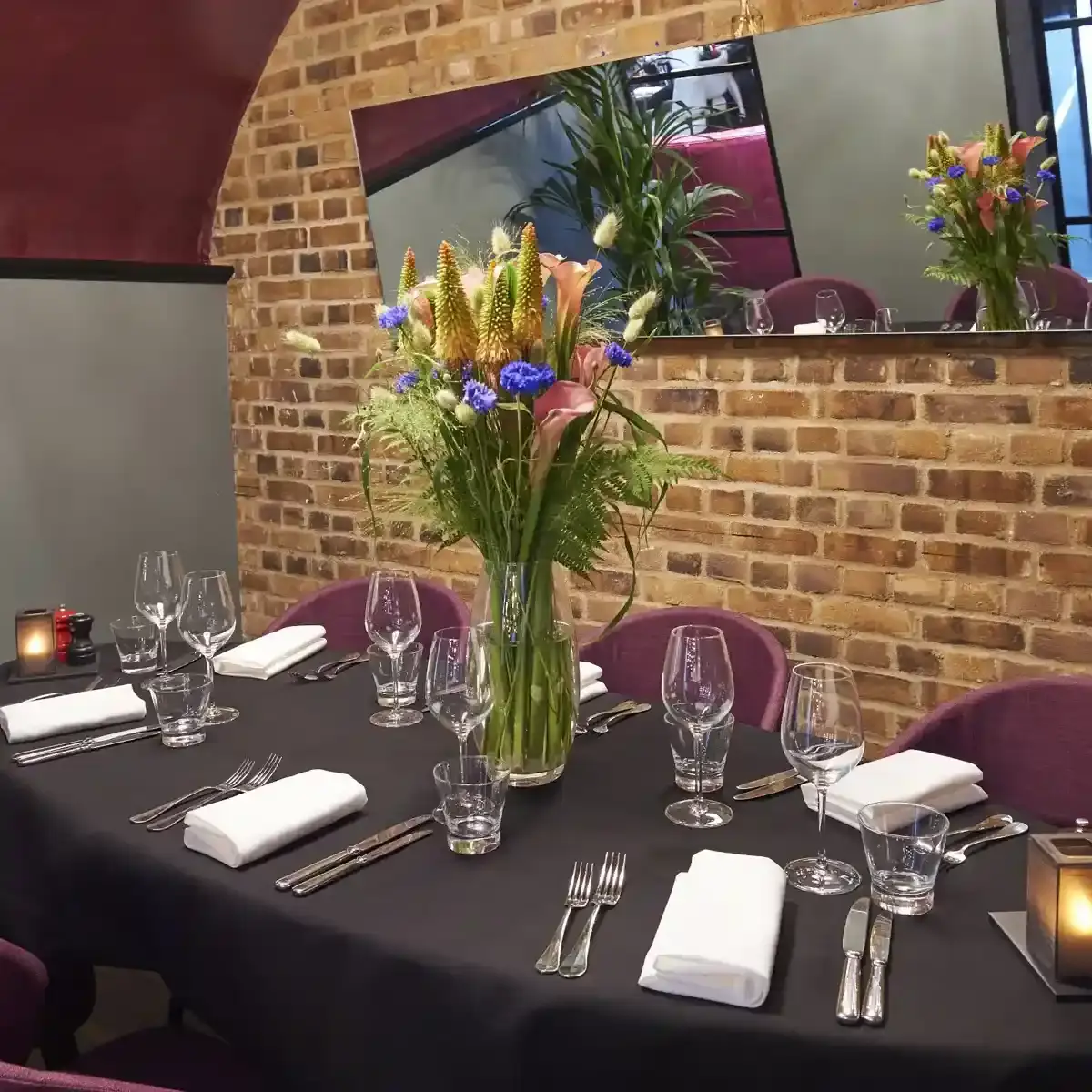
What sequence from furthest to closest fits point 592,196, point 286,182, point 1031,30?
point 286,182, point 592,196, point 1031,30

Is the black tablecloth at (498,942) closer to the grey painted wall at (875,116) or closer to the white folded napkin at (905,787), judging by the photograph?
the white folded napkin at (905,787)

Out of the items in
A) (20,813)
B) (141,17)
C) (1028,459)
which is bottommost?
(20,813)

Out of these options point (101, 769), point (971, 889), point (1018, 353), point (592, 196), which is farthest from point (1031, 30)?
point (101, 769)

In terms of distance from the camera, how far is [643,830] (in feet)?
4.63

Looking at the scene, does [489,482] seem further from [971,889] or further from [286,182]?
[286,182]

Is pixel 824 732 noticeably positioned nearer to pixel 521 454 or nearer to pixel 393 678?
pixel 521 454

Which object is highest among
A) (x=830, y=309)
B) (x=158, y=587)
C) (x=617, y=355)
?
(x=830, y=309)

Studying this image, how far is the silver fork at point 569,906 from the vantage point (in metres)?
1.11

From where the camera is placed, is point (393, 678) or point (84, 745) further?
point (393, 678)

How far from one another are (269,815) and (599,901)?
0.42 m

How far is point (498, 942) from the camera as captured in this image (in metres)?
1.16

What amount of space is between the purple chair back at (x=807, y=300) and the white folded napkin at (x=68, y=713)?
158cm

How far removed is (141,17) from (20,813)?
235 centimetres

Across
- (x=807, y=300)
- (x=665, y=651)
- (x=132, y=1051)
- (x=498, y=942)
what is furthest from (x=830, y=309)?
(x=132, y=1051)
